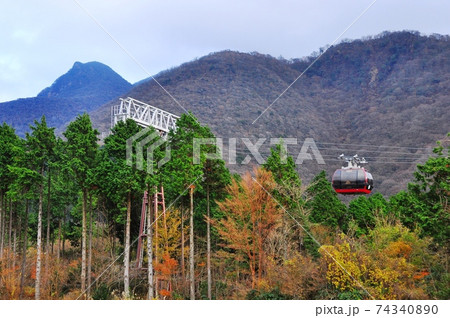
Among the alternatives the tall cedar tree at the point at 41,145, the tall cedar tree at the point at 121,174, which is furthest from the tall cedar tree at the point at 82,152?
the tall cedar tree at the point at 41,145

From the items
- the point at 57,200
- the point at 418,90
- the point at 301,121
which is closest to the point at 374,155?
the point at 301,121

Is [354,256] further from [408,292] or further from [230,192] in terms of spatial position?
[230,192]

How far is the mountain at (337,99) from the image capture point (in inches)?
2397

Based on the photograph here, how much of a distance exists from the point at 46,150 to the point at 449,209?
20007 mm

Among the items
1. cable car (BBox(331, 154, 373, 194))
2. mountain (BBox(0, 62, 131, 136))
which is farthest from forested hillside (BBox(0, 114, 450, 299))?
mountain (BBox(0, 62, 131, 136))

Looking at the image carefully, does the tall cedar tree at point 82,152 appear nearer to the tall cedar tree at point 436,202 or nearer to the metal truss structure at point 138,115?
the metal truss structure at point 138,115

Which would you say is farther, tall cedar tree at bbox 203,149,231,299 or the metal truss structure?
the metal truss structure

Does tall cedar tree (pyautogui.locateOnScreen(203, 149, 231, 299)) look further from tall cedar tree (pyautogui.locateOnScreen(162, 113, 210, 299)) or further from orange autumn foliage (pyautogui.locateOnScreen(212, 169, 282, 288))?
tall cedar tree (pyautogui.locateOnScreen(162, 113, 210, 299))

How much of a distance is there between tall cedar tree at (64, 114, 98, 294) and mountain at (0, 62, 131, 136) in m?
42.0

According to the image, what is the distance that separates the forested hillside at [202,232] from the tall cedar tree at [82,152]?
5 cm

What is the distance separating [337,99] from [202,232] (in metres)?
53.9

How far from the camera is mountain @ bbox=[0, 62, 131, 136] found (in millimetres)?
67750

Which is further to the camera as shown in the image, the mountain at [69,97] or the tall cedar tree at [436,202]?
the mountain at [69,97]

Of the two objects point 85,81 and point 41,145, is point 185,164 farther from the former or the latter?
point 85,81
